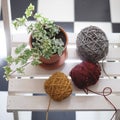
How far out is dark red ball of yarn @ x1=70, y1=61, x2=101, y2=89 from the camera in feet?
3.40

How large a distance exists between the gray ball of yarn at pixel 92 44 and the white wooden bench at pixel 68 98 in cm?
6

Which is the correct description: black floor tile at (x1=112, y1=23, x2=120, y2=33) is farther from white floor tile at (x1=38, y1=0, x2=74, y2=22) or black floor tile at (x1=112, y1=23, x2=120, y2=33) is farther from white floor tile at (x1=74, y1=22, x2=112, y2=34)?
white floor tile at (x1=38, y1=0, x2=74, y2=22)

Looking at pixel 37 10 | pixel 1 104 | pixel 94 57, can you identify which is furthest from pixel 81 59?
pixel 37 10

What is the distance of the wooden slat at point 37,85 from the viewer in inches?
42.4

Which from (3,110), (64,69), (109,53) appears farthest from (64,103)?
(3,110)

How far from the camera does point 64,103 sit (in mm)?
1044

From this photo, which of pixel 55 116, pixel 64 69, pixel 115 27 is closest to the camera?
pixel 64 69

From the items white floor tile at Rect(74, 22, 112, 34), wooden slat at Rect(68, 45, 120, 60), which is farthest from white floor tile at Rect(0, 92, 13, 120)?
white floor tile at Rect(74, 22, 112, 34)

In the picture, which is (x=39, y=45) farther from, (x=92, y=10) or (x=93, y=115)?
(x=92, y=10)

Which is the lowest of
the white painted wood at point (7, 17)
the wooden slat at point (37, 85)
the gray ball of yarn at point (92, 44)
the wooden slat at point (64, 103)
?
the wooden slat at point (64, 103)

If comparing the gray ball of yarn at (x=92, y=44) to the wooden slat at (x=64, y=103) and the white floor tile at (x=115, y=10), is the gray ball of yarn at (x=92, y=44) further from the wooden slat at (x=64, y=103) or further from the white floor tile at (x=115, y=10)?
the white floor tile at (x=115, y=10)

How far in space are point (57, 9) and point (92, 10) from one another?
19 centimetres

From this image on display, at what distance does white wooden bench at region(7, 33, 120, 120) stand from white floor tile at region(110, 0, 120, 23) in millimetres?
475

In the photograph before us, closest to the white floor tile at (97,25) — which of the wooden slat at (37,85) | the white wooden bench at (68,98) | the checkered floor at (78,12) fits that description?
the checkered floor at (78,12)
